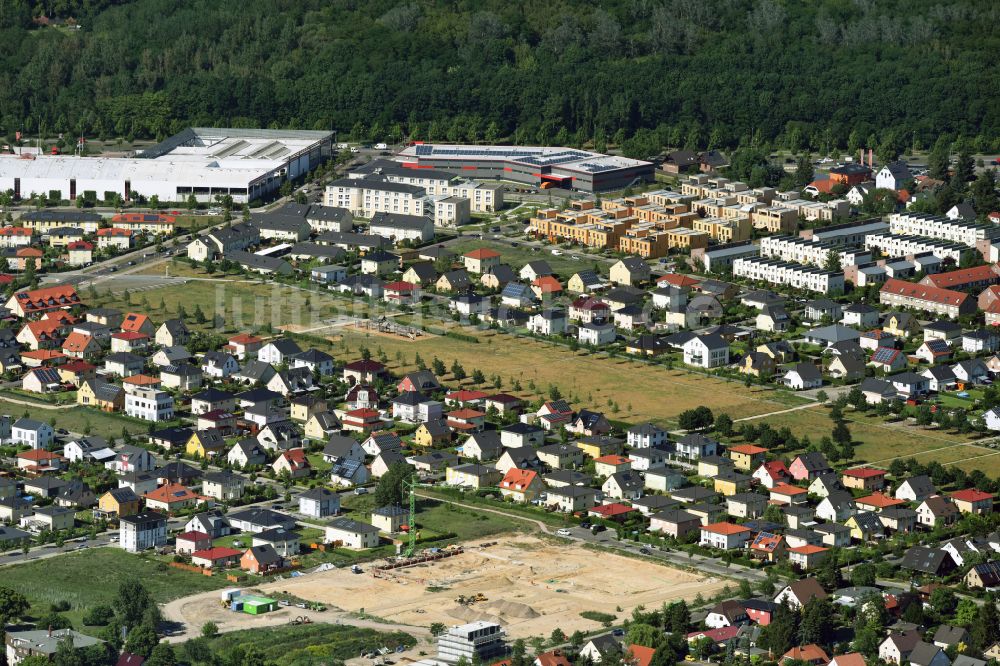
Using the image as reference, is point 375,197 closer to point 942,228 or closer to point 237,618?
point 942,228

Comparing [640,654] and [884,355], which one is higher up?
[884,355]

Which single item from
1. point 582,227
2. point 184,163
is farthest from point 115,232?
point 582,227

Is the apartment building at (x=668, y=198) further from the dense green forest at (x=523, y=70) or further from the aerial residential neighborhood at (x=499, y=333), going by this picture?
the dense green forest at (x=523, y=70)

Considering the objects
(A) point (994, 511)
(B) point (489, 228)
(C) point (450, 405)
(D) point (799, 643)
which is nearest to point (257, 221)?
(B) point (489, 228)

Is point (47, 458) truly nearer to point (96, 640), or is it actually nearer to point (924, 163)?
point (96, 640)

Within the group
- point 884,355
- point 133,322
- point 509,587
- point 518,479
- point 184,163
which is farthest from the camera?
point 184,163

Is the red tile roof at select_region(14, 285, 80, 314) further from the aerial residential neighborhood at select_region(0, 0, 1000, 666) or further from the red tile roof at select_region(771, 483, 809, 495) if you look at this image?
the red tile roof at select_region(771, 483, 809, 495)
